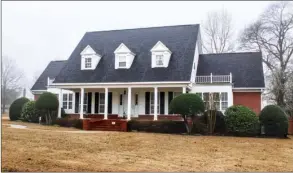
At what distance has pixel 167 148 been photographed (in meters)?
12.8

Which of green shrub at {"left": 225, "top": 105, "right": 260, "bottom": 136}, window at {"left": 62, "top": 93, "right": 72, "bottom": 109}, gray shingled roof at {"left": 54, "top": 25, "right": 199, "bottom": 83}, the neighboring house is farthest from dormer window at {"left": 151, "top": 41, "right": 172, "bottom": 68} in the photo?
window at {"left": 62, "top": 93, "right": 72, "bottom": 109}

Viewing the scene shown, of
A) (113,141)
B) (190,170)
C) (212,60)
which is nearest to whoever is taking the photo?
(190,170)

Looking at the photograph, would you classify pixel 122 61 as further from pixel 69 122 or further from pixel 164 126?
pixel 164 126

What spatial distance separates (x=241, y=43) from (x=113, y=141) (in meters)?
27.2

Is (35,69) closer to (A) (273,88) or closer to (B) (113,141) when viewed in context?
(A) (273,88)

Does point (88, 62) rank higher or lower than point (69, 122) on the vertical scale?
higher

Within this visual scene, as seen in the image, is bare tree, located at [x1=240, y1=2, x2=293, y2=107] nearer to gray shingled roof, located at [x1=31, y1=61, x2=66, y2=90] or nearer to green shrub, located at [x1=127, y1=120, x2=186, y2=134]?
green shrub, located at [x1=127, y1=120, x2=186, y2=134]

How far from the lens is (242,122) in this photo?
19.4 meters

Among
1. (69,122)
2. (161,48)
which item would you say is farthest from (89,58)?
(161,48)

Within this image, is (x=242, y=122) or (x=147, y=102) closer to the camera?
(x=242, y=122)

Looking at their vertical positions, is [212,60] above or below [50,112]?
above

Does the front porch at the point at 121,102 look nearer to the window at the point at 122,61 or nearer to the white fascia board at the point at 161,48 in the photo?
the window at the point at 122,61

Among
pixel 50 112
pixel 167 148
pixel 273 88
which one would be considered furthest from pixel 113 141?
pixel 273 88

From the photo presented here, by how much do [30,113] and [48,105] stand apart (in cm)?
300
